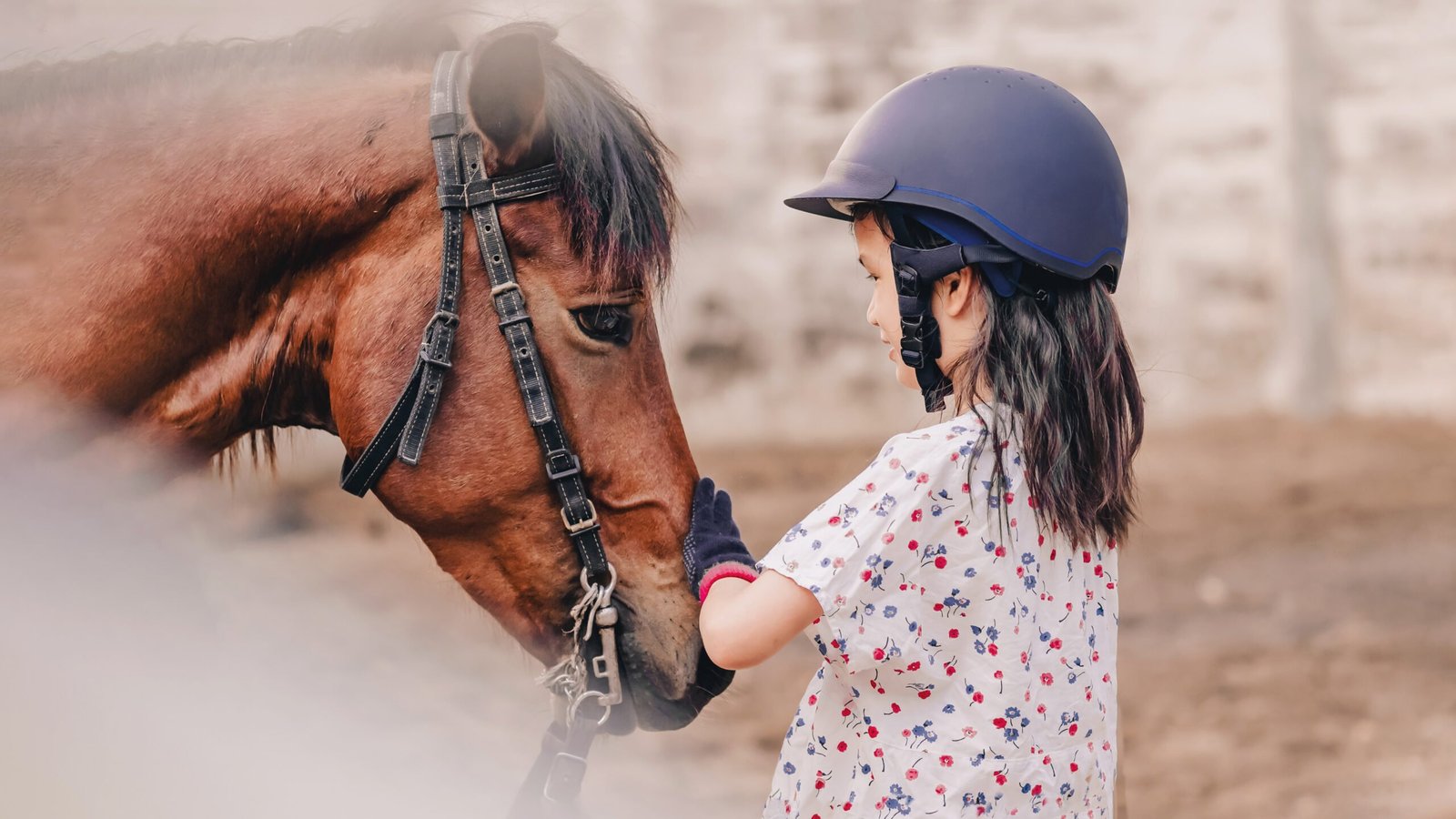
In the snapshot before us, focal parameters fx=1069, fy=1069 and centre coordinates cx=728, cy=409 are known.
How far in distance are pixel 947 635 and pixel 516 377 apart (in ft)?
2.40

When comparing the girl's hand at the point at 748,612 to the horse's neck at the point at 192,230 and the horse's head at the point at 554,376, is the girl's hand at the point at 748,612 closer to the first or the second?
the horse's head at the point at 554,376

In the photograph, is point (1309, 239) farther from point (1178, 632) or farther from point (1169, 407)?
point (1178, 632)

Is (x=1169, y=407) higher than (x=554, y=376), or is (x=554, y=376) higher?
(x=554, y=376)

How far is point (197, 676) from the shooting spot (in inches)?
67.3

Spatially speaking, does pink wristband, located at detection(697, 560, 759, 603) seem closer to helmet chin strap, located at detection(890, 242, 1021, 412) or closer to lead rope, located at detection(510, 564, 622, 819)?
lead rope, located at detection(510, 564, 622, 819)

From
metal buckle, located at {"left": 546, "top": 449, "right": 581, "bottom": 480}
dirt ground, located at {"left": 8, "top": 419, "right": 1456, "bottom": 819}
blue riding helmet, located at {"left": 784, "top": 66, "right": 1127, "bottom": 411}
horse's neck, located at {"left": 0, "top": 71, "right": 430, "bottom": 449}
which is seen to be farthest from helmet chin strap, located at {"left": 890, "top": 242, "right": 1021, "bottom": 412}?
dirt ground, located at {"left": 8, "top": 419, "right": 1456, "bottom": 819}

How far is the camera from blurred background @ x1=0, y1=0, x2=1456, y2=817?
4.18 m

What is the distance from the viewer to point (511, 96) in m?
1.55

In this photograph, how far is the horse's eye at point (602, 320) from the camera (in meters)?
1.62

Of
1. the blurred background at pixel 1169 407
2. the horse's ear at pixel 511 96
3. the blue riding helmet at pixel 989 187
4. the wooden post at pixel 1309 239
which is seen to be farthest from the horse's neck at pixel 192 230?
the wooden post at pixel 1309 239

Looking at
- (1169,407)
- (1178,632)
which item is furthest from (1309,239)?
(1178,632)

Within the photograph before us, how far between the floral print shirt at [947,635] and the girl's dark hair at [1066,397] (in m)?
0.03

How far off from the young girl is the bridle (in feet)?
0.75

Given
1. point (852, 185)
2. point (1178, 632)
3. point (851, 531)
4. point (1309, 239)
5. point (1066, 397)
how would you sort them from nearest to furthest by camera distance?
1. point (851, 531)
2. point (1066, 397)
3. point (852, 185)
4. point (1178, 632)
5. point (1309, 239)
